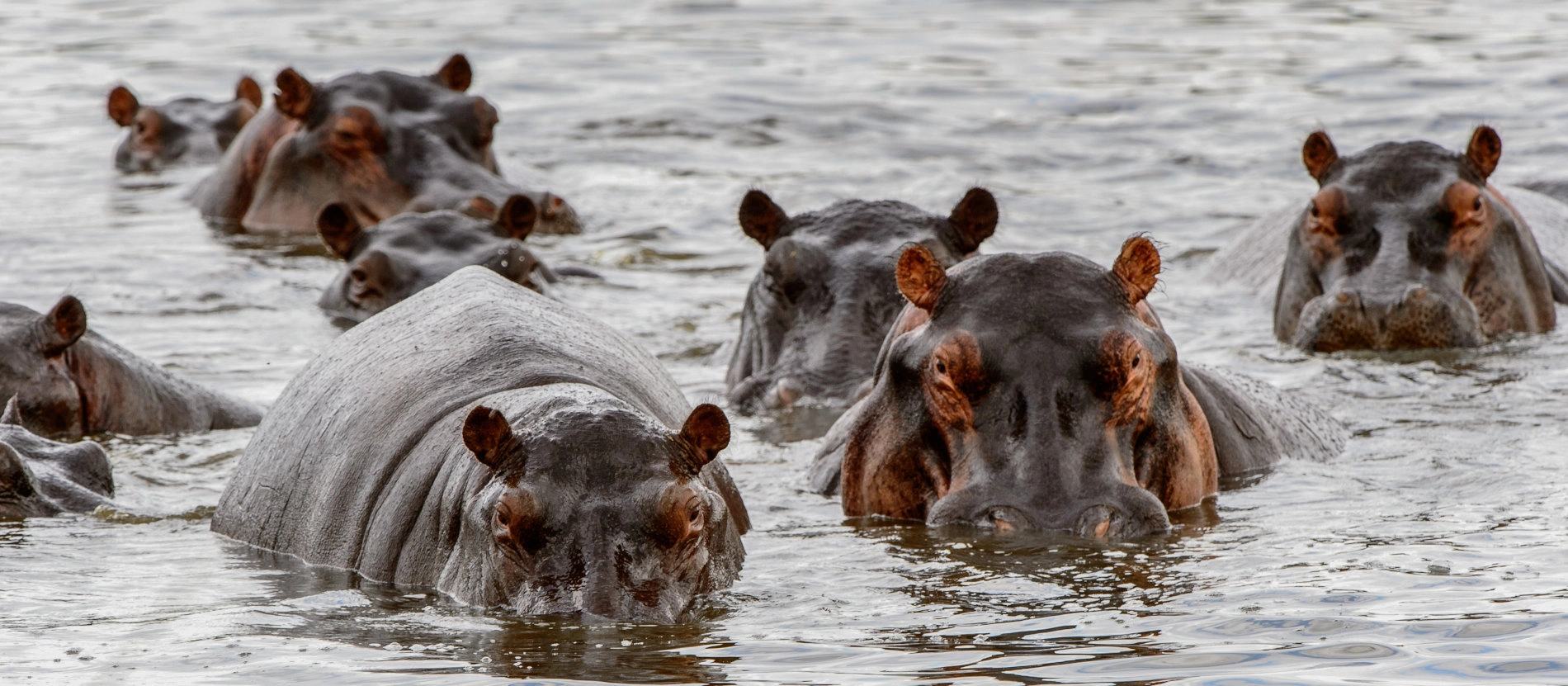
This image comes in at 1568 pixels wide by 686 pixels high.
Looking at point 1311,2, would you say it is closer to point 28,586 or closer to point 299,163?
point 299,163

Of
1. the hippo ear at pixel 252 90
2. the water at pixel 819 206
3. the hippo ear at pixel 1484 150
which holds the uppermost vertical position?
the hippo ear at pixel 252 90

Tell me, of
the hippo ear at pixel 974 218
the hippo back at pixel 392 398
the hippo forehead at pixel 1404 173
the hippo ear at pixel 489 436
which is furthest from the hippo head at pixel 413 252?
the hippo ear at pixel 489 436

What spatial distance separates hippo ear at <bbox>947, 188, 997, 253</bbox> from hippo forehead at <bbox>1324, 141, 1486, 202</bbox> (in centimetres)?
216

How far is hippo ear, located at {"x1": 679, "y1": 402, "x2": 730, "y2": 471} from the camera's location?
6027mm

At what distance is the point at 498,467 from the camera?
5898 millimetres

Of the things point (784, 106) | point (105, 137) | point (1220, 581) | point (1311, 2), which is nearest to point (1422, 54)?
point (1311, 2)

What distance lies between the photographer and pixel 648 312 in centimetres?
1273

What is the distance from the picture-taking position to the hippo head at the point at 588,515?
570cm

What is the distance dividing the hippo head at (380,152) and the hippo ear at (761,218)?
4.23 metres

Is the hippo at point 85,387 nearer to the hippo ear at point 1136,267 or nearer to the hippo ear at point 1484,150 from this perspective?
the hippo ear at point 1136,267

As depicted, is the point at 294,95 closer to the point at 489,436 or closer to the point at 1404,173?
the point at 1404,173

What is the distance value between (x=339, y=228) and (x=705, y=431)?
6.57 metres

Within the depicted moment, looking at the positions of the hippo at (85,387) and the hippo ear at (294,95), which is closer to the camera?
the hippo at (85,387)

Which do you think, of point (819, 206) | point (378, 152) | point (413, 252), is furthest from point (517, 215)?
point (819, 206)
